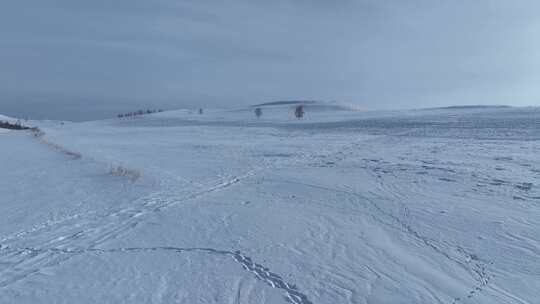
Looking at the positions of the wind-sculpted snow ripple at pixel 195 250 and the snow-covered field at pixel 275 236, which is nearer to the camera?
the snow-covered field at pixel 275 236

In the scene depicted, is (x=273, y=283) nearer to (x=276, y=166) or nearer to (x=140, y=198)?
(x=140, y=198)

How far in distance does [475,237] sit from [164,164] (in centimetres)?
1202

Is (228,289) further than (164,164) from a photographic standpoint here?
No

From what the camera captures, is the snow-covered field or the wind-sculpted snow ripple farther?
the wind-sculpted snow ripple

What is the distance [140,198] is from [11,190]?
4.11 meters

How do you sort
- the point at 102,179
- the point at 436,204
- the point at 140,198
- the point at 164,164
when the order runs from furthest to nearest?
1. the point at 164,164
2. the point at 102,179
3. the point at 140,198
4. the point at 436,204

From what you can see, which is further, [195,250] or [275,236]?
[275,236]

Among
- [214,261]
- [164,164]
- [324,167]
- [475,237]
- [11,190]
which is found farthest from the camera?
[164,164]

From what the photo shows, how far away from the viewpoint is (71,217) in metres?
8.55

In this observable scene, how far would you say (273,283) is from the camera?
546 centimetres

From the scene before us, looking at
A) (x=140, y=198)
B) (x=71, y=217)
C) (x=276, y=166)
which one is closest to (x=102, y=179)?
(x=140, y=198)

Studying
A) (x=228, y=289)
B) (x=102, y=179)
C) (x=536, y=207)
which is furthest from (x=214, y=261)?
(x=102, y=179)

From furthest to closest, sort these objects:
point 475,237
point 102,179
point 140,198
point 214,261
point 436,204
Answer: point 102,179 → point 140,198 → point 436,204 → point 475,237 → point 214,261

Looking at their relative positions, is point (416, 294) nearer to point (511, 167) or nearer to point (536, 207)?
point (536, 207)
